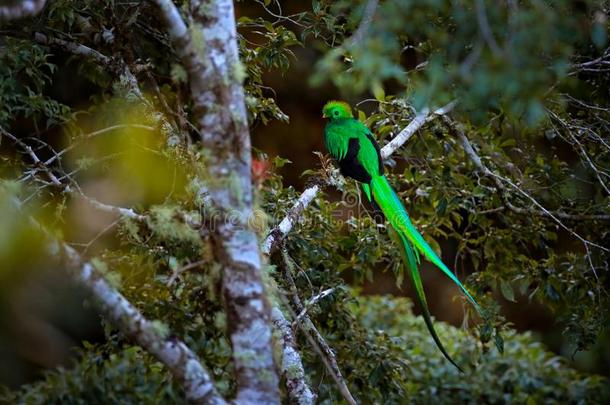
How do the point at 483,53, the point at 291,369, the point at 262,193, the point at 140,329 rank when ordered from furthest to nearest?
the point at 262,193 < the point at 291,369 < the point at 483,53 < the point at 140,329

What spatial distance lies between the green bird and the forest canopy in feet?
0.29

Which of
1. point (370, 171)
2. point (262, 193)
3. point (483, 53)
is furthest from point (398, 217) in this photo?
point (483, 53)

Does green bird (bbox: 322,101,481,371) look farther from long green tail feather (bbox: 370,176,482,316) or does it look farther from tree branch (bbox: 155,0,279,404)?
tree branch (bbox: 155,0,279,404)

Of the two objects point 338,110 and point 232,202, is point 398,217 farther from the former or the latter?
point 232,202

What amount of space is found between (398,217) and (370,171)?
31cm

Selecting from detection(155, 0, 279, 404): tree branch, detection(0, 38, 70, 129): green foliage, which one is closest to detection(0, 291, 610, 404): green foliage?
detection(0, 38, 70, 129): green foliage

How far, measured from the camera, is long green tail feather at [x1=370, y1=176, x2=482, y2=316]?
2.89 meters

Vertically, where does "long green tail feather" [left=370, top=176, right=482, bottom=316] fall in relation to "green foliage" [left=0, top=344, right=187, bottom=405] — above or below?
above

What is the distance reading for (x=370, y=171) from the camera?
131 inches

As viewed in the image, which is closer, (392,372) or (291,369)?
(291,369)

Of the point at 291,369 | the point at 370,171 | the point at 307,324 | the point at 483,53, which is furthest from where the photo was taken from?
the point at 370,171

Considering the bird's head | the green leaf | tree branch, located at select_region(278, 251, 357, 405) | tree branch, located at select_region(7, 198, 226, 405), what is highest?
tree branch, located at select_region(7, 198, 226, 405)

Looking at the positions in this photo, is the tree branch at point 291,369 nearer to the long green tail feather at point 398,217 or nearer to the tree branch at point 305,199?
the tree branch at point 305,199

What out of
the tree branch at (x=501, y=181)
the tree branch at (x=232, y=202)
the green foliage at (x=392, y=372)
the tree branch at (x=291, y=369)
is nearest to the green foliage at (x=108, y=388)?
the green foliage at (x=392, y=372)
